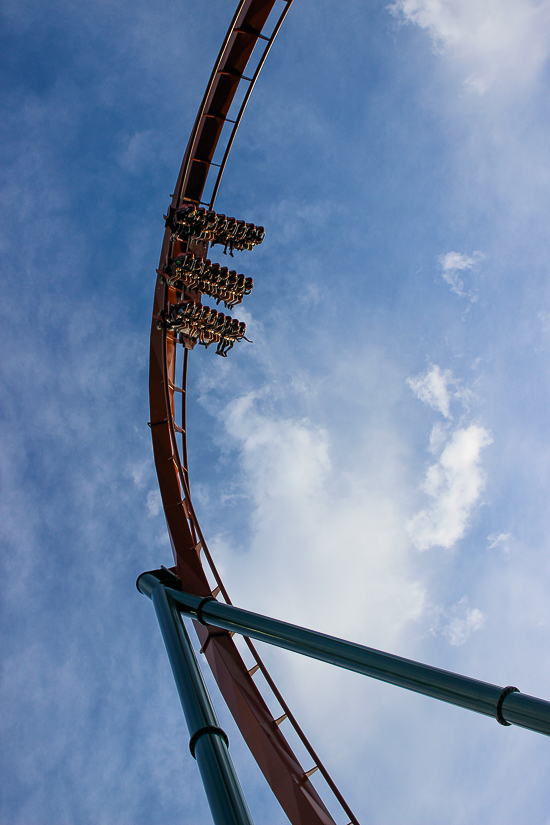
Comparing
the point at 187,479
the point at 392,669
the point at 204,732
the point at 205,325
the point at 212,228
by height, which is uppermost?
the point at 212,228

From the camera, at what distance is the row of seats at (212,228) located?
34.9 feet

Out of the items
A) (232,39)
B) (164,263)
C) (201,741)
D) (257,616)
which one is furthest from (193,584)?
(232,39)

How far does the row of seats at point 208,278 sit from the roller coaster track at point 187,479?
0.69 m

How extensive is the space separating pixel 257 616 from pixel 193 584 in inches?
163

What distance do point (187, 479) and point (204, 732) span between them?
6797 mm

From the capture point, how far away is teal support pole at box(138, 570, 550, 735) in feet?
9.89

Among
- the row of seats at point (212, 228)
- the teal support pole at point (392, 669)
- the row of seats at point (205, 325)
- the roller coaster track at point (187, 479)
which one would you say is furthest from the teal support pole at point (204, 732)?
the row of seats at point (212, 228)

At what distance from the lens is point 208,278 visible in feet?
34.9

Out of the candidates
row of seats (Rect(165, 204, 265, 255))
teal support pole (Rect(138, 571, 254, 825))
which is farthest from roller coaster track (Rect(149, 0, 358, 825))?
teal support pole (Rect(138, 571, 254, 825))

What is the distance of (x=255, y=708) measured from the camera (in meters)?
7.72

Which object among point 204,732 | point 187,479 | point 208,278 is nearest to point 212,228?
point 208,278

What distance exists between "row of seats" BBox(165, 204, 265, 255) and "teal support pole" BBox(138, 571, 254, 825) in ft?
25.3

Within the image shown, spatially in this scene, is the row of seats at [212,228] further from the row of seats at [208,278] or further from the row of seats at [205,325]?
the row of seats at [205,325]

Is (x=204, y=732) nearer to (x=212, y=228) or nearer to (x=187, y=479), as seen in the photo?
(x=187, y=479)
